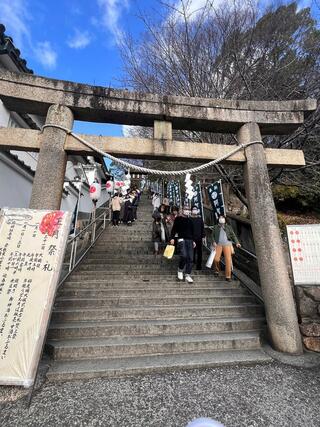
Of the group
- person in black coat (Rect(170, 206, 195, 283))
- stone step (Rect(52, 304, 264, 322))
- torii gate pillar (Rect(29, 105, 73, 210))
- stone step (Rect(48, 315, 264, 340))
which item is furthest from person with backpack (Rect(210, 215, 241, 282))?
torii gate pillar (Rect(29, 105, 73, 210))

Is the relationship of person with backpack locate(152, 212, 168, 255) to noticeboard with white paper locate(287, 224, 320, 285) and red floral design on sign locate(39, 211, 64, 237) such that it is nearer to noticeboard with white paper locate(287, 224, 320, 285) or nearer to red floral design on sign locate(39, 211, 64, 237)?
noticeboard with white paper locate(287, 224, 320, 285)

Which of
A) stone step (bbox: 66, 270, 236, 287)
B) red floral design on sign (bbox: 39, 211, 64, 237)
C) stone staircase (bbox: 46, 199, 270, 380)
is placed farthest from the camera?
stone step (bbox: 66, 270, 236, 287)

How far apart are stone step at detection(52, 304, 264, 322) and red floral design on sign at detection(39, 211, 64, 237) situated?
1.93m

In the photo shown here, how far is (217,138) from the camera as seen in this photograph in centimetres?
882

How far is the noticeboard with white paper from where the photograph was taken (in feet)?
14.3

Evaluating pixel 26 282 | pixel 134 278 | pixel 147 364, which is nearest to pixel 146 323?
pixel 147 364

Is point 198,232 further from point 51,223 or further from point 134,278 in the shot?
point 51,223

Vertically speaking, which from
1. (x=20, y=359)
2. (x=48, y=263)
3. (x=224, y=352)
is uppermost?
(x=48, y=263)

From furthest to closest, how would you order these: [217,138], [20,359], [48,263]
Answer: [217,138], [48,263], [20,359]

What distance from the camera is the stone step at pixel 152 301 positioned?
4848mm

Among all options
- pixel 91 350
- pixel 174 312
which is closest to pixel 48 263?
pixel 91 350

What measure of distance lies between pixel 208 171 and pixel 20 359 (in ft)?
32.6

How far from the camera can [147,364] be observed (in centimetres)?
346

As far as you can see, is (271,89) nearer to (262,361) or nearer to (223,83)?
(223,83)
